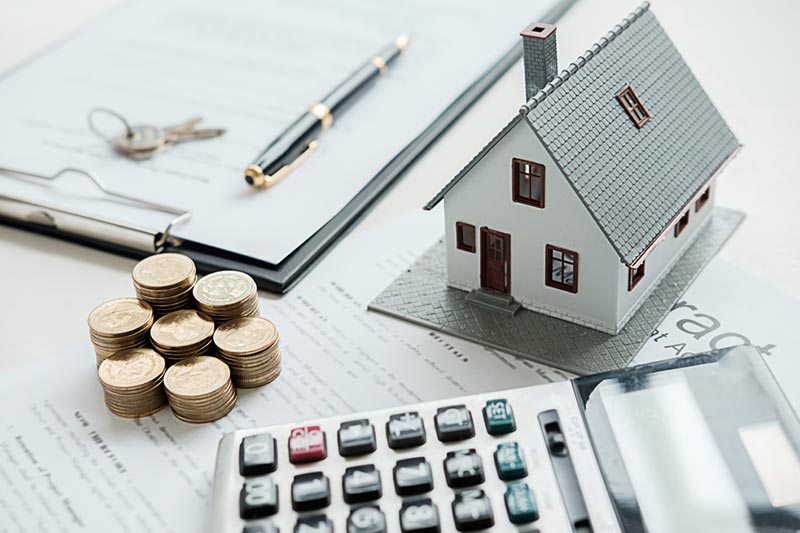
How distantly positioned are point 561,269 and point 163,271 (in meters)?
0.27

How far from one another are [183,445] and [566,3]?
65 centimetres

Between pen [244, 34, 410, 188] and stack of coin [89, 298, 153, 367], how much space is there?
0.67 ft

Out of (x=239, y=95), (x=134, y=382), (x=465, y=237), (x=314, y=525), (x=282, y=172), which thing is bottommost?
(x=314, y=525)

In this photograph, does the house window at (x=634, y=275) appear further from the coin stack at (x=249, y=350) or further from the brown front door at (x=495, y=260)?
the coin stack at (x=249, y=350)

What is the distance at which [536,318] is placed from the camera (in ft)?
2.42

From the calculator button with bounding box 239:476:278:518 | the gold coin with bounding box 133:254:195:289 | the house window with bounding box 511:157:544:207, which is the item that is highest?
the house window with bounding box 511:157:544:207

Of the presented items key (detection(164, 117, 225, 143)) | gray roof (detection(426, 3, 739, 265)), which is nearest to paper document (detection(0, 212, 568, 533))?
gray roof (detection(426, 3, 739, 265))

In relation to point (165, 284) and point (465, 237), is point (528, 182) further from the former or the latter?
point (165, 284)

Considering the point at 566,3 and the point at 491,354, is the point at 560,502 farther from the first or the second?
the point at 566,3

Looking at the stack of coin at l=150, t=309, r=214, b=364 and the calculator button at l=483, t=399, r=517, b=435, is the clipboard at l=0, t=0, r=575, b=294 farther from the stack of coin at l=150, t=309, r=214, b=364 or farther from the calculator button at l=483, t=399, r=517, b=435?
the calculator button at l=483, t=399, r=517, b=435

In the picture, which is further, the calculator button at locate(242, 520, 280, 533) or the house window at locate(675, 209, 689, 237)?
the house window at locate(675, 209, 689, 237)

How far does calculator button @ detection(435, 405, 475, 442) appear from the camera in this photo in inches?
23.8

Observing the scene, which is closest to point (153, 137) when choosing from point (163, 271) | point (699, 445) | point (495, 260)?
point (163, 271)

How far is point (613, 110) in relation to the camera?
27.4 inches
